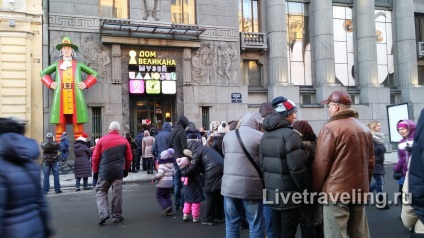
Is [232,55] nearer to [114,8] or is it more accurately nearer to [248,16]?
[248,16]

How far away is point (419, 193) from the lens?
9.43 feet

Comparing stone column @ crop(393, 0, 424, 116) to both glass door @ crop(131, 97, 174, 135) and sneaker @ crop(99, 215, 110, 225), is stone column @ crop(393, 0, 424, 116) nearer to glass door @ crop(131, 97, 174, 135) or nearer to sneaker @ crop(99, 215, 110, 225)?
glass door @ crop(131, 97, 174, 135)

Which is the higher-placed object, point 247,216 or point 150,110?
point 150,110

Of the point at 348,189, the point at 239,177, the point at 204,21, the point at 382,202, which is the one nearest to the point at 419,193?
the point at 348,189

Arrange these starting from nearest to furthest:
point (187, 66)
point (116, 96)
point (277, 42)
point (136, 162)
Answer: point (136, 162)
point (116, 96)
point (187, 66)
point (277, 42)

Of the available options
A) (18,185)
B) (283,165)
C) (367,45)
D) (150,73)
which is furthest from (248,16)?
(18,185)

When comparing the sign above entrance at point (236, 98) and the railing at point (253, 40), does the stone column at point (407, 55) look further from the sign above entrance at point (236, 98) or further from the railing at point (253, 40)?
the sign above entrance at point (236, 98)

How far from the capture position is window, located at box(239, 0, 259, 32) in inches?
916

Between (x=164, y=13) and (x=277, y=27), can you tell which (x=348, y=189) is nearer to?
(x=164, y=13)

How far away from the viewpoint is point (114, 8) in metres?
19.8

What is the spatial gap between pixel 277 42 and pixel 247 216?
60.1 feet

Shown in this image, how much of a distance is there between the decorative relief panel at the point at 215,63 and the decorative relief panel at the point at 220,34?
288mm

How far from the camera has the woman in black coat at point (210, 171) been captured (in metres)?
7.47

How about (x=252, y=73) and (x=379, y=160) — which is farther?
(x=252, y=73)
